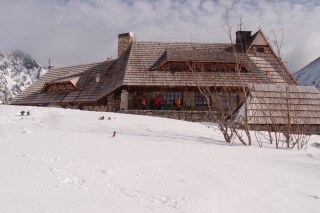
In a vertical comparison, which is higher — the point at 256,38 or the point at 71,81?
the point at 256,38

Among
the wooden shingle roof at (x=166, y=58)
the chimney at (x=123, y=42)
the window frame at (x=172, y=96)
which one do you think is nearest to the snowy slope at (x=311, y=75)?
the wooden shingle roof at (x=166, y=58)

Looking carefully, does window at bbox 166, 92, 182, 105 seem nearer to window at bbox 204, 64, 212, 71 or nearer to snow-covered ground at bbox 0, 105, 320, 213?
window at bbox 204, 64, 212, 71

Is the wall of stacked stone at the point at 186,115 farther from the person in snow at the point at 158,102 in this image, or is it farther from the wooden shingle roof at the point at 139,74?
the wooden shingle roof at the point at 139,74

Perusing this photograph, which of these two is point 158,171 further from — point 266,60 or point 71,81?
point 266,60

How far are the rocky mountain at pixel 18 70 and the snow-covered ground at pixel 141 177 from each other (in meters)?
93.9

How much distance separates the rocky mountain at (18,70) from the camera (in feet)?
294

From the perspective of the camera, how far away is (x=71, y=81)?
20.1m

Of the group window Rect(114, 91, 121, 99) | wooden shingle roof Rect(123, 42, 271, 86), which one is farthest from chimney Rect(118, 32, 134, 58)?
window Rect(114, 91, 121, 99)

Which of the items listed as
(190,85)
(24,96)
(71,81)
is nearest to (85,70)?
(71,81)

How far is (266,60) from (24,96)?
21.1m

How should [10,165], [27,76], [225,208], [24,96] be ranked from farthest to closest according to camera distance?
1. [27,76]
2. [24,96]
3. [10,165]
4. [225,208]

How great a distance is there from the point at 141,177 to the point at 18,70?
368 ft

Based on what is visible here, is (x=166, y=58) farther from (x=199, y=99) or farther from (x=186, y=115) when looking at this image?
(x=186, y=115)

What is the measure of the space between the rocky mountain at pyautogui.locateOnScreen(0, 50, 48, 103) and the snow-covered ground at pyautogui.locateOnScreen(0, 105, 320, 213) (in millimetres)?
93931
